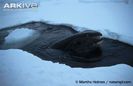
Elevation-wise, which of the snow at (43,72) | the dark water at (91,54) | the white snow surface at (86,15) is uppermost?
the white snow surface at (86,15)

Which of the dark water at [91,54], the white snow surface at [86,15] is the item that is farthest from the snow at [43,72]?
the white snow surface at [86,15]

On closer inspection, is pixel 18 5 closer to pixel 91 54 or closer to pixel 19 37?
pixel 19 37

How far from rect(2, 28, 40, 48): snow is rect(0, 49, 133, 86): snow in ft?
0.14

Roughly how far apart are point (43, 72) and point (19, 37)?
255mm

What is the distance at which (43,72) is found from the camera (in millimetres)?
1913

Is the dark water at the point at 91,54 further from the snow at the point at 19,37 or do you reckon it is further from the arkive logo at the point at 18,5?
the arkive logo at the point at 18,5

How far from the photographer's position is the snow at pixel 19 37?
1941 millimetres

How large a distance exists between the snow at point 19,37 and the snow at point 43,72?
0.04 metres

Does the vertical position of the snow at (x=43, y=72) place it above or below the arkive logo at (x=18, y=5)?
below

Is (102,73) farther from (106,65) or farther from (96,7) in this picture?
(96,7)

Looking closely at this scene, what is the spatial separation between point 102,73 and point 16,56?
Result: 513 millimetres

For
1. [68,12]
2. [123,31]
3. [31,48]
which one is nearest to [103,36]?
[123,31]

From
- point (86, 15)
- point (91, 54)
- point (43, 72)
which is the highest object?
point (86, 15)

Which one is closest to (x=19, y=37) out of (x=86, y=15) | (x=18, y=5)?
(x=18, y=5)
